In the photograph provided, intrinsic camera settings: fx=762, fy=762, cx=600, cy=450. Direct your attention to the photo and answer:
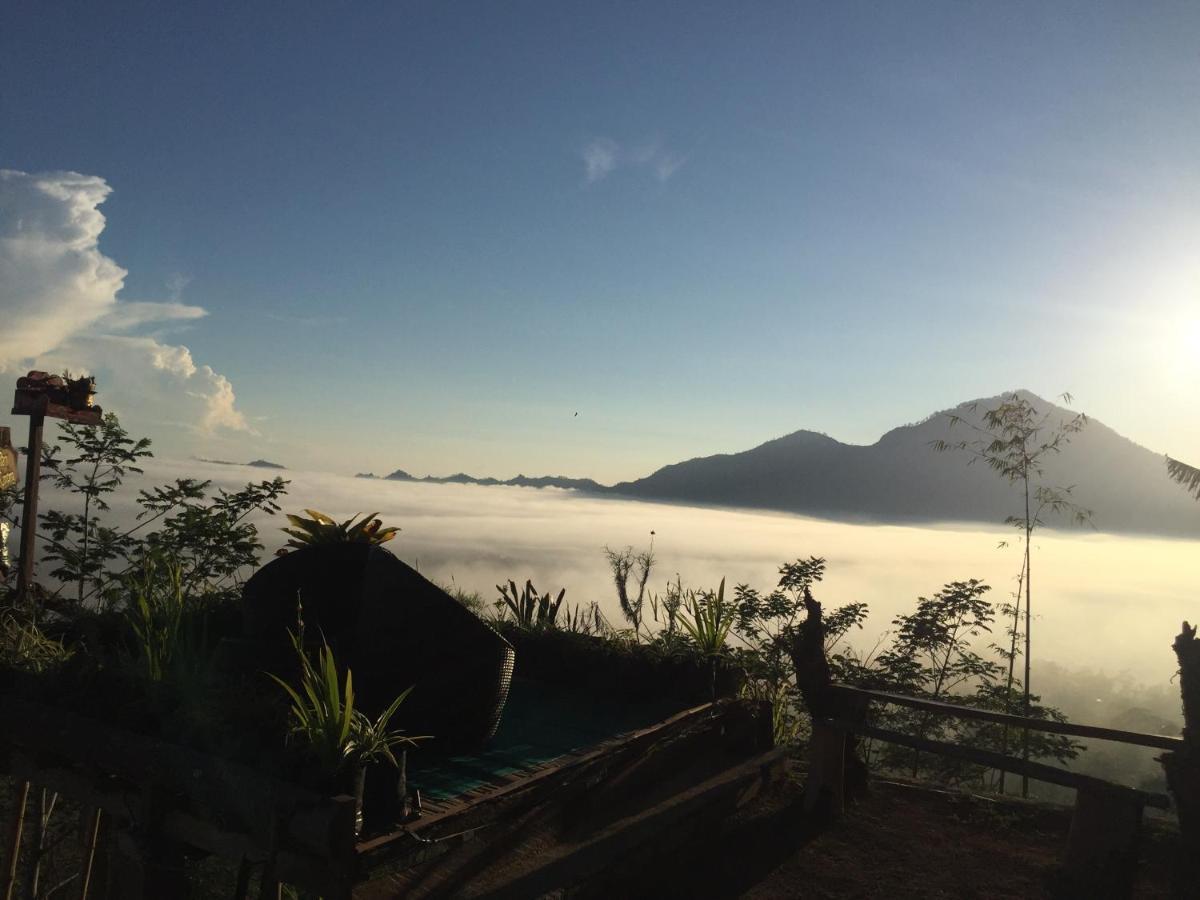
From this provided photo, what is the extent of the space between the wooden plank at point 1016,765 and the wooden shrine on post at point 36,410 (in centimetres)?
836

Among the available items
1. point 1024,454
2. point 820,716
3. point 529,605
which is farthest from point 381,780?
point 1024,454

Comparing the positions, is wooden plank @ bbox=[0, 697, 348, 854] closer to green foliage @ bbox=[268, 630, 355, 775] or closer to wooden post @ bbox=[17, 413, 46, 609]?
green foliage @ bbox=[268, 630, 355, 775]

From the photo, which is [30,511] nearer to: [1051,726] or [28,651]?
[28,651]

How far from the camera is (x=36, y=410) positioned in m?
8.40

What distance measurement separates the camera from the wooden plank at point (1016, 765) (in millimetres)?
5109

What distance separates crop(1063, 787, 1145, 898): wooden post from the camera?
510 cm

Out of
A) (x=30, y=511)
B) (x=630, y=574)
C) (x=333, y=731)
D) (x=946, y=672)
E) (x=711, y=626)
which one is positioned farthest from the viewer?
(x=946, y=672)

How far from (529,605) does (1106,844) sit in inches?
236

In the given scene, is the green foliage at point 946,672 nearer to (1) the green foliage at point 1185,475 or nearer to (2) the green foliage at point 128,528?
(1) the green foliage at point 1185,475

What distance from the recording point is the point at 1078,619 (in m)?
200

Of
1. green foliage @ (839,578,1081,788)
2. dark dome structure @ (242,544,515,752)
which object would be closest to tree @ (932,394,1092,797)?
green foliage @ (839,578,1081,788)

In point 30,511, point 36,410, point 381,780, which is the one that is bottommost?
point 381,780

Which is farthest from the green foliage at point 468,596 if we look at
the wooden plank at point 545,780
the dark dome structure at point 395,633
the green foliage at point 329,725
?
the green foliage at point 329,725

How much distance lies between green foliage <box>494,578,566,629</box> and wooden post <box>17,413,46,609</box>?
4.85m
